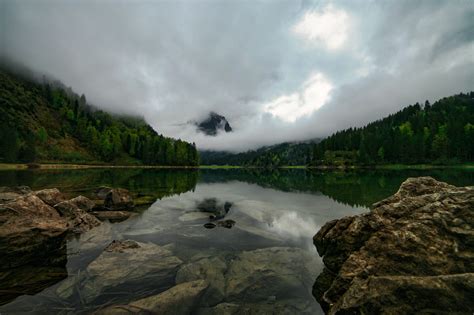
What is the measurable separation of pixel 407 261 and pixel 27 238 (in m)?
18.8

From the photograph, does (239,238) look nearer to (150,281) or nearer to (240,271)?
(240,271)

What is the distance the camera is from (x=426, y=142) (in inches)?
6353

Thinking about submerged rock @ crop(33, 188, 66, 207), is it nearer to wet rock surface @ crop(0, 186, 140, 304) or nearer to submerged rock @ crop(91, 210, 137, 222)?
submerged rock @ crop(91, 210, 137, 222)

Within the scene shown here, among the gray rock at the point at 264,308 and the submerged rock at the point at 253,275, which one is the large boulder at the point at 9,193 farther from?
the gray rock at the point at 264,308

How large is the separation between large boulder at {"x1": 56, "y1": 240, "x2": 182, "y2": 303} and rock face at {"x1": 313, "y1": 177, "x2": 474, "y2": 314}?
26.3 feet

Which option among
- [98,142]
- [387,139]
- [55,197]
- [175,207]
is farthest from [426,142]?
[98,142]

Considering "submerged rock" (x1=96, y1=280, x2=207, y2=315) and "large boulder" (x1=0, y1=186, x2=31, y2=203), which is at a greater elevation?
"large boulder" (x1=0, y1=186, x2=31, y2=203)

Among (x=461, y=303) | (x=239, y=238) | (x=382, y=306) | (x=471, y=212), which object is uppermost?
(x=471, y=212)

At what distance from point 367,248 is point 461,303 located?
3764 millimetres

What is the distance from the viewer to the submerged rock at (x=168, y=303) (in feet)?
24.7

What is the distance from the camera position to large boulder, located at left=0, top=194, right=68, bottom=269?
10859 millimetres

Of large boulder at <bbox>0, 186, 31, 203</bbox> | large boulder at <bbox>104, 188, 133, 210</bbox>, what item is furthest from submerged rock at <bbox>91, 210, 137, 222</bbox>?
large boulder at <bbox>0, 186, 31, 203</bbox>

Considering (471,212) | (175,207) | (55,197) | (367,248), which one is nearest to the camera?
(471,212)

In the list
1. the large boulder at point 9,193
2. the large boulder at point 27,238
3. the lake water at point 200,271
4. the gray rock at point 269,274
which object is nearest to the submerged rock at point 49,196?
the large boulder at point 9,193
